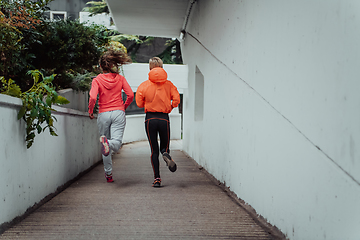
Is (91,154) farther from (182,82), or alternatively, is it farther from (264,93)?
(264,93)

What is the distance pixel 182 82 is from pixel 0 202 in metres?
8.00

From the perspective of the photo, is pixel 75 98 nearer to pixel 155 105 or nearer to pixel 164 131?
pixel 155 105

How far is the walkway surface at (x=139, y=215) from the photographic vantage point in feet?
9.89

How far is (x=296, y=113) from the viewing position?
8.63ft

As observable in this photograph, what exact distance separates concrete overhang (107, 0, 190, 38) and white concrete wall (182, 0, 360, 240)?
4.11m

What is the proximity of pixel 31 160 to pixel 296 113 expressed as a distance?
259 cm

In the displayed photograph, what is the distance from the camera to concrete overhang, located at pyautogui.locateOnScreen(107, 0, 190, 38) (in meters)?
8.59

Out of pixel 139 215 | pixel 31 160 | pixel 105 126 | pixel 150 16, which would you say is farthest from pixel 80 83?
pixel 139 215

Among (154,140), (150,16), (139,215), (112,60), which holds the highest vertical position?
(150,16)

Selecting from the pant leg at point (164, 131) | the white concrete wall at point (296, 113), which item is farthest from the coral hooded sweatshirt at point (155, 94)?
the white concrete wall at point (296, 113)

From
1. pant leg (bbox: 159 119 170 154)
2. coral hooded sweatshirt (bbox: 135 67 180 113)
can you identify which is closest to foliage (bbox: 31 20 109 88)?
coral hooded sweatshirt (bbox: 135 67 180 113)

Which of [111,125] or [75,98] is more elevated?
[75,98]

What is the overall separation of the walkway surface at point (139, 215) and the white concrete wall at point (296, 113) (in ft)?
0.97

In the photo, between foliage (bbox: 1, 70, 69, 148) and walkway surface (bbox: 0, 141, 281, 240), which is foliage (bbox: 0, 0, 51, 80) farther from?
walkway surface (bbox: 0, 141, 281, 240)
